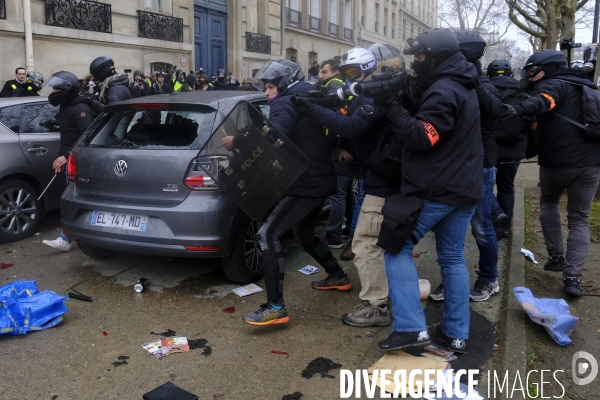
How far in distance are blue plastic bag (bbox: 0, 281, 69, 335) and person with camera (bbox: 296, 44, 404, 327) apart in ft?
6.77

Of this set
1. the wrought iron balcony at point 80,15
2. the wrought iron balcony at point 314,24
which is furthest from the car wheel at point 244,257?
the wrought iron balcony at point 314,24

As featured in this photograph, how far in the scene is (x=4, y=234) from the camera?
622cm

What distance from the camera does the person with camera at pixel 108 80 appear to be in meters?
6.88

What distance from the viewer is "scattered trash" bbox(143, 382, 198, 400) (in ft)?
10.5

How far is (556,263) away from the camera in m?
5.20

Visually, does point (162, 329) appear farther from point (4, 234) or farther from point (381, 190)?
point (4, 234)

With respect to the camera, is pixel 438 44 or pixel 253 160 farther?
pixel 253 160

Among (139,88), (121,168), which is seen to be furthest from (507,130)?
(139,88)

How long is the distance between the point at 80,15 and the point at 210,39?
692 centimetres

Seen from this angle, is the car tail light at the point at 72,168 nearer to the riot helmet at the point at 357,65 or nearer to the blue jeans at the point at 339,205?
the blue jeans at the point at 339,205

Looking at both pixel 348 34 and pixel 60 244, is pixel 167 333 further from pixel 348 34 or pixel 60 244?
pixel 348 34

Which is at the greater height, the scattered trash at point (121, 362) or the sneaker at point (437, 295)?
the sneaker at point (437, 295)

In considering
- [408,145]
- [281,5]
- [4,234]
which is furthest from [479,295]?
[281,5]

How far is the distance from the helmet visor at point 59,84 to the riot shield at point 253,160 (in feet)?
8.78
